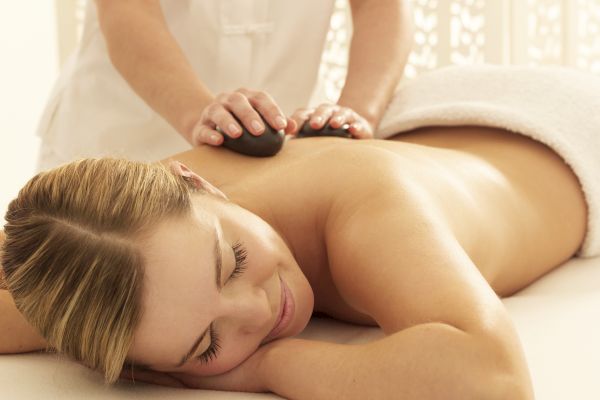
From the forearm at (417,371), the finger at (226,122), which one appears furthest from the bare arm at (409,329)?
the finger at (226,122)

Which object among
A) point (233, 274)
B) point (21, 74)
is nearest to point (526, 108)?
point (233, 274)

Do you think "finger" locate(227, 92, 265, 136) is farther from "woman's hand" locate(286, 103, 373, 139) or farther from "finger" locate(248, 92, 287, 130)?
"woman's hand" locate(286, 103, 373, 139)

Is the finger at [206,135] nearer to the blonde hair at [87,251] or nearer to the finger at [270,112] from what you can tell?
the finger at [270,112]

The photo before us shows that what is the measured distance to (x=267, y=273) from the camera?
1.15m

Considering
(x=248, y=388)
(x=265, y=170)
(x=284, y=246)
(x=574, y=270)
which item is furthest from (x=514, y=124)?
(x=248, y=388)

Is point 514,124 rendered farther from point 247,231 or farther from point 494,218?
point 247,231

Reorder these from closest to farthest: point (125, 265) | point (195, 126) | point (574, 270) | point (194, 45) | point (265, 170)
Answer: point (125, 265) → point (265, 170) → point (195, 126) → point (574, 270) → point (194, 45)

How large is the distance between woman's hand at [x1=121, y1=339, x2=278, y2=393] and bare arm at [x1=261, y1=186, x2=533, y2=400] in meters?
0.02

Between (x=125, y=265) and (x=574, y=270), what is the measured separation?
0.93 meters

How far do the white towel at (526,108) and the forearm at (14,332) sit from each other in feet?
2.74

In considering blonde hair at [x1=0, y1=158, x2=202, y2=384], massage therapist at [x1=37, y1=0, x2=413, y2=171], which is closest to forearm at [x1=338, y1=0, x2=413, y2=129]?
massage therapist at [x1=37, y1=0, x2=413, y2=171]

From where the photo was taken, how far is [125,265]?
1026mm

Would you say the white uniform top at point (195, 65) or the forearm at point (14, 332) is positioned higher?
the white uniform top at point (195, 65)

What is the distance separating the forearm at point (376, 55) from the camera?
1800 mm
